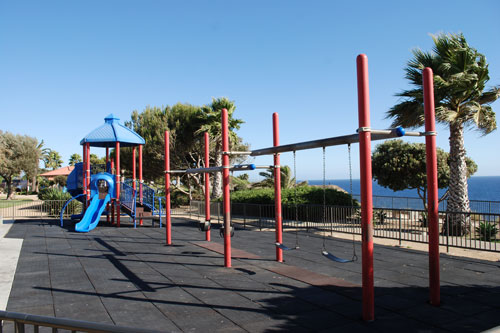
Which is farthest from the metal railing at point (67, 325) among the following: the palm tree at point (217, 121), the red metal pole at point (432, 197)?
the palm tree at point (217, 121)

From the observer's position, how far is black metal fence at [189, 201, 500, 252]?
36.4 feet

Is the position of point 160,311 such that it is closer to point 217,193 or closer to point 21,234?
point 21,234

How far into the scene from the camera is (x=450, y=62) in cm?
1402

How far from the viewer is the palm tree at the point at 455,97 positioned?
13.7 m

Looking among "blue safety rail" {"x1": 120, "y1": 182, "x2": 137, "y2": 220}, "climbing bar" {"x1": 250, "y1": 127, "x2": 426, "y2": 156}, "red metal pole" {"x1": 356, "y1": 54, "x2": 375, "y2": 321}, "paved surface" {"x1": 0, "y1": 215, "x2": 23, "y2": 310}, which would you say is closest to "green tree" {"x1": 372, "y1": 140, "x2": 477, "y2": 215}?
"blue safety rail" {"x1": 120, "y1": 182, "x2": 137, "y2": 220}

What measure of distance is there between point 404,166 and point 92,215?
2110 centimetres

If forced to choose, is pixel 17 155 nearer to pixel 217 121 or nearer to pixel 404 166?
pixel 217 121

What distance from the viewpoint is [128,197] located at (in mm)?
18375

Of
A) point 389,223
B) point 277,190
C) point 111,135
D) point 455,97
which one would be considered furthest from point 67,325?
point 111,135

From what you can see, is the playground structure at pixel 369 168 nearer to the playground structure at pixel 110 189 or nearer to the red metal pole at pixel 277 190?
the red metal pole at pixel 277 190

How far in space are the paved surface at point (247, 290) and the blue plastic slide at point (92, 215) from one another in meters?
4.35

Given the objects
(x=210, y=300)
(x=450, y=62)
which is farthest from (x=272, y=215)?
(x=210, y=300)

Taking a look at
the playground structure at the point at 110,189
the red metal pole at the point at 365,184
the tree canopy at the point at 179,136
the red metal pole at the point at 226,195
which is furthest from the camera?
the tree canopy at the point at 179,136

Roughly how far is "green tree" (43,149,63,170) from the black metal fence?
266 ft
